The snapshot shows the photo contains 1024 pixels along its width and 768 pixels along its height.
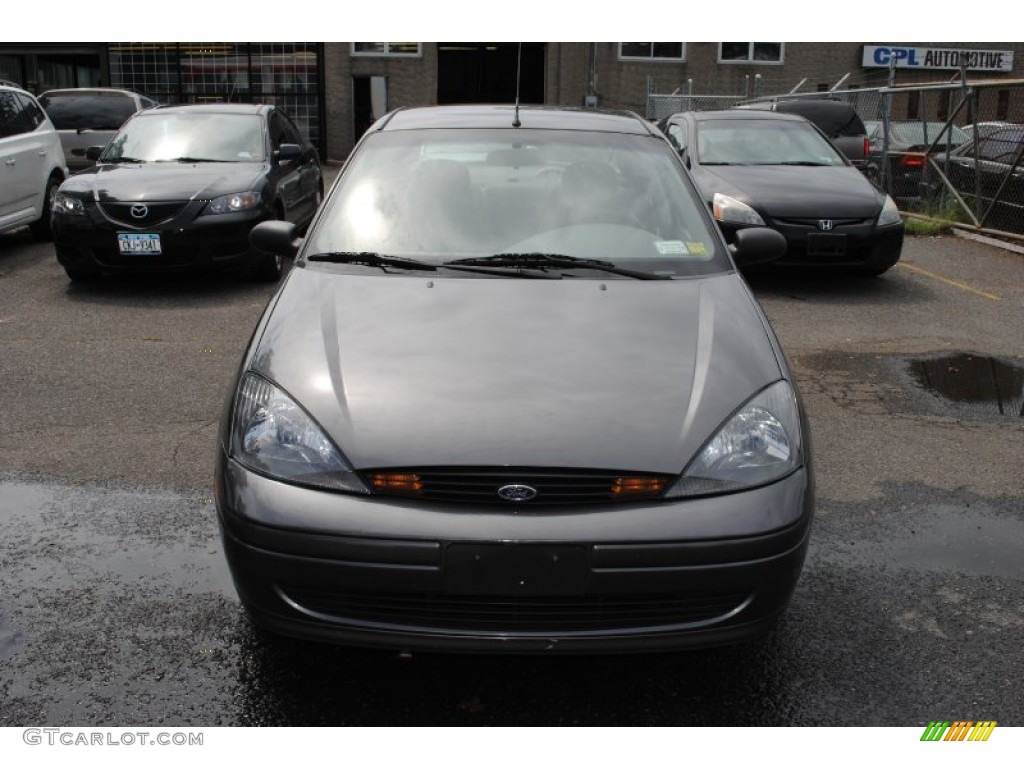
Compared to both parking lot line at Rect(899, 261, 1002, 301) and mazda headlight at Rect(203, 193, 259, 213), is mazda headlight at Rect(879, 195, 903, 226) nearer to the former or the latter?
parking lot line at Rect(899, 261, 1002, 301)

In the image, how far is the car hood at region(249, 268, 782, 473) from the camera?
261 centimetres

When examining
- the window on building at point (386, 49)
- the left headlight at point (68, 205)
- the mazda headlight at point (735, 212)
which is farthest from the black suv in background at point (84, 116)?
the mazda headlight at point (735, 212)

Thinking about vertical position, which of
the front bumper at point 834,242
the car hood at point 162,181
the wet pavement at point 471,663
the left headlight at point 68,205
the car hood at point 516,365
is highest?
the car hood at point 516,365

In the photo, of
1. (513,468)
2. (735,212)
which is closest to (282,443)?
(513,468)

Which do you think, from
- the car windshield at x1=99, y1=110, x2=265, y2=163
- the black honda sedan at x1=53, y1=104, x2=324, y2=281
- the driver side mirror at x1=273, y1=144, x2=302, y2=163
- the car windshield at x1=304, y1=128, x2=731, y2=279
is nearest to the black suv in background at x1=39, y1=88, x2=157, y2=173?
the car windshield at x1=99, y1=110, x2=265, y2=163

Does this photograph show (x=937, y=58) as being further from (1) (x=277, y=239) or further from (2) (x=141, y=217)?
(1) (x=277, y=239)

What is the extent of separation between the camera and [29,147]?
34.5 ft

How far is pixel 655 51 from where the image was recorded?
27875mm

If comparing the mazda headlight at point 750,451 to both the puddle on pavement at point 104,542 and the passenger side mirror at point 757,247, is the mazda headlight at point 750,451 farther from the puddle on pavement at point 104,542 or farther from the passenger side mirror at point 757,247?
the puddle on pavement at point 104,542

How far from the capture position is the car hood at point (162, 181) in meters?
8.30

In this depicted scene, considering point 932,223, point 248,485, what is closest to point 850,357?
point 248,485

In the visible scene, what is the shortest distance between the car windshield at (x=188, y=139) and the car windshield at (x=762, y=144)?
4.25 metres

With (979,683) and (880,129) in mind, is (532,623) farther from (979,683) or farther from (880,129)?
(880,129)

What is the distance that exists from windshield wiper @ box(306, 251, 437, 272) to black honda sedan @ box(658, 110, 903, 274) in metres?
5.27
